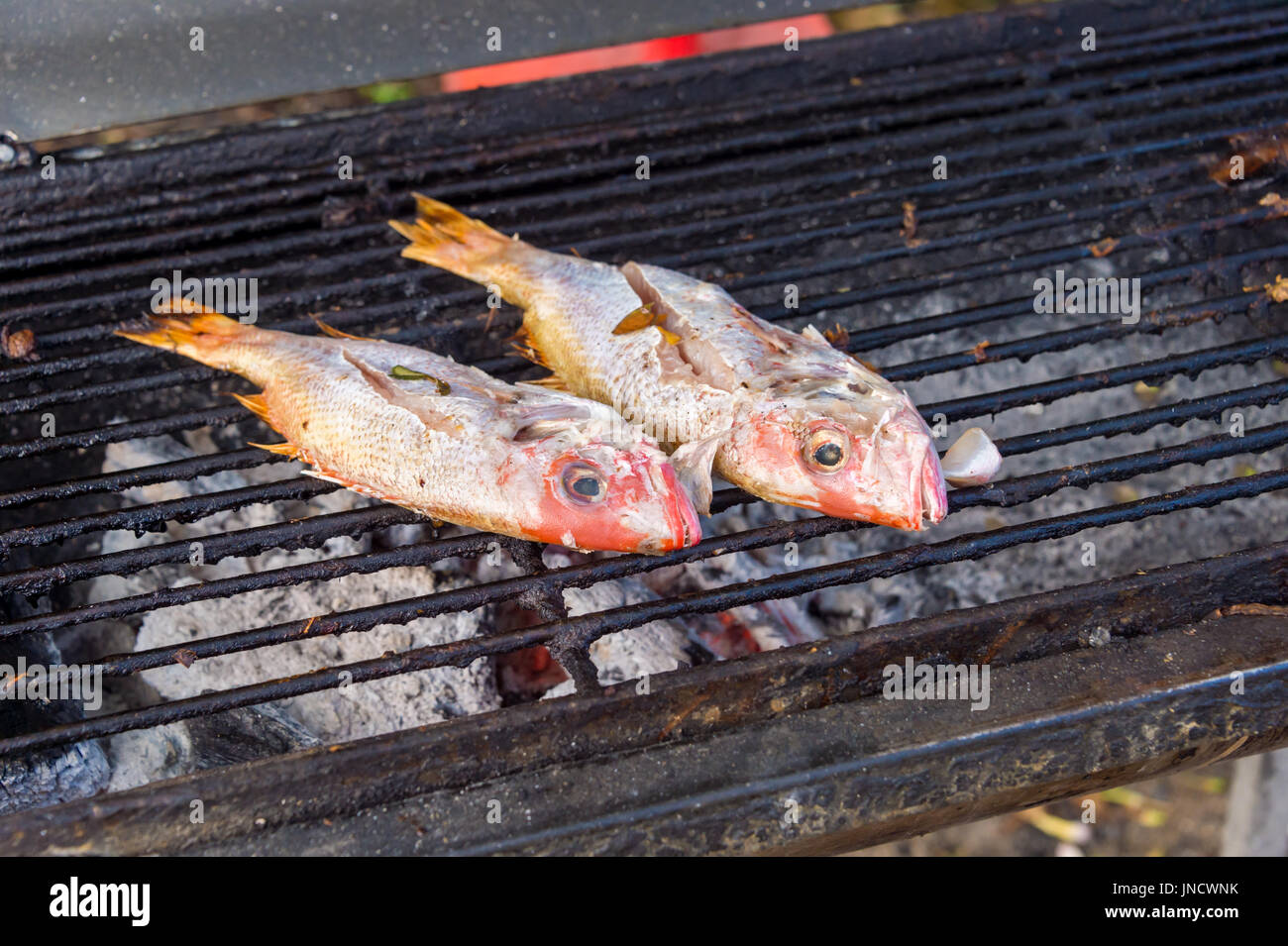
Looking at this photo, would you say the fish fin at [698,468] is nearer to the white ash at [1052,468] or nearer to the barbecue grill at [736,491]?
the barbecue grill at [736,491]

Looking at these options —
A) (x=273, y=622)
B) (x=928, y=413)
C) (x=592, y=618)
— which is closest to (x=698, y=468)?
(x=592, y=618)

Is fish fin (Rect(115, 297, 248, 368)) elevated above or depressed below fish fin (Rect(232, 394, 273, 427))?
above

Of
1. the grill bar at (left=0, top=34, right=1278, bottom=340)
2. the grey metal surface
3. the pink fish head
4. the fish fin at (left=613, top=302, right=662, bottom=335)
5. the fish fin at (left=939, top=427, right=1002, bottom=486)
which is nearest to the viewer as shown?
the pink fish head

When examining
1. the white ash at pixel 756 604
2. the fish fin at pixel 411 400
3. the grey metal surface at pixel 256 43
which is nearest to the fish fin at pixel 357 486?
the fish fin at pixel 411 400

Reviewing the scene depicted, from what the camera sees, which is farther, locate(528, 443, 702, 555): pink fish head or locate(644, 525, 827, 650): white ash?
locate(644, 525, 827, 650): white ash

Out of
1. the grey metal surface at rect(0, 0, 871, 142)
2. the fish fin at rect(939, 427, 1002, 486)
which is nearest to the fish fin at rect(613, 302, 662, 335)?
the fish fin at rect(939, 427, 1002, 486)

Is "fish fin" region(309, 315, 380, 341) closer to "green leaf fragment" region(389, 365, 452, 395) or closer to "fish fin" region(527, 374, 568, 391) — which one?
"green leaf fragment" region(389, 365, 452, 395)

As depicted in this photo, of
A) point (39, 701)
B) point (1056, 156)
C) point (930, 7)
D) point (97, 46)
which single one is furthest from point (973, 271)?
point (97, 46)

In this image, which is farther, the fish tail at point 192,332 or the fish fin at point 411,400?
the fish tail at point 192,332
